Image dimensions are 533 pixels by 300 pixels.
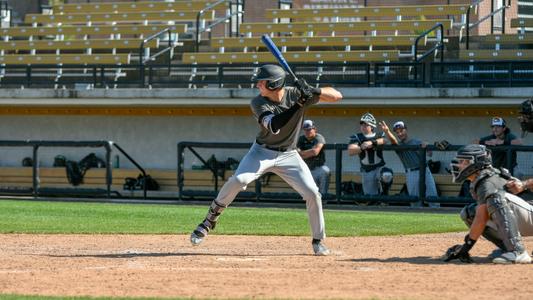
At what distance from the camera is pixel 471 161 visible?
9.06m

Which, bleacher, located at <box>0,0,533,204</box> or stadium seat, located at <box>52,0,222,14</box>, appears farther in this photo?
stadium seat, located at <box>52,0,222,14</box>

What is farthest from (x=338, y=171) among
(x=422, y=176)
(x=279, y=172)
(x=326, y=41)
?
(x=279, y=172)

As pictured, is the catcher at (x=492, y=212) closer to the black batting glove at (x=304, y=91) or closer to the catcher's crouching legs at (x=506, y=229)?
the catcher's crouching legs at (x=506, y=229)

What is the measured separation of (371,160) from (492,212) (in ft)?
31.7

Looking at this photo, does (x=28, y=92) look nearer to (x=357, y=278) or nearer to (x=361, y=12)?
(x=361, y=12)

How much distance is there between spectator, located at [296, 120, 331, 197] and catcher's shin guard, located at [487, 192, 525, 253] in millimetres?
8942

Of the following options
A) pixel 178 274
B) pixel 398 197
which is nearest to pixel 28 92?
pixel 398 197

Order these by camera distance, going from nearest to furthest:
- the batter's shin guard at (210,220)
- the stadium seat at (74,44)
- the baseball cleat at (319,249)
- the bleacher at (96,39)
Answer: the baseball cleat at (319,249), the batter's shin guard at (210,220), the bleacher at (96,39), the stadium seat at (74,44)

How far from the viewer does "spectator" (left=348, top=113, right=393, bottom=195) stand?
18.3 m

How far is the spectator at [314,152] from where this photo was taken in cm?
1814

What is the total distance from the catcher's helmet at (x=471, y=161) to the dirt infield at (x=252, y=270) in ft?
2.69

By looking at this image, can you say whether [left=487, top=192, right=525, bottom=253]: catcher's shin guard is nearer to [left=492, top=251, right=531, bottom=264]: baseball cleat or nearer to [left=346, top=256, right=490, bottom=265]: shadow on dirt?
[left=492, top=251, right=531, bottom=264]: baseball cleat

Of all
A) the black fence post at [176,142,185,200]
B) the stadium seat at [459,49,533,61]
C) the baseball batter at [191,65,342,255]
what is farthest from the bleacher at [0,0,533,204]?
the baseball batter at [191,65,342,255]

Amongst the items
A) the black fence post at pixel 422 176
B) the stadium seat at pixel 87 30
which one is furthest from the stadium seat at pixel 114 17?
the black fence post at pixel 422 176
